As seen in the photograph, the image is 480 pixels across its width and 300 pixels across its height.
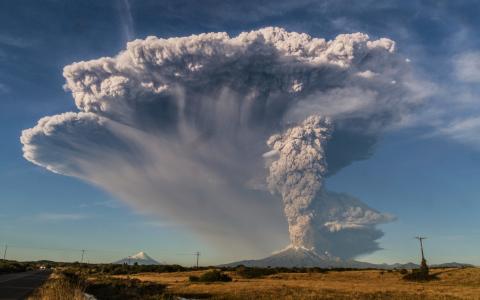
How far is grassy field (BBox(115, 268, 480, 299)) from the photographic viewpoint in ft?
140

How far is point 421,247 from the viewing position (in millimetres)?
97312

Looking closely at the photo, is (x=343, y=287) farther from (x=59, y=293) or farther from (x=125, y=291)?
(x=59, y=293)

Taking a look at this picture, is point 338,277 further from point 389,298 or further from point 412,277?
point 389,298

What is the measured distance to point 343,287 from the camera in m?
53.8

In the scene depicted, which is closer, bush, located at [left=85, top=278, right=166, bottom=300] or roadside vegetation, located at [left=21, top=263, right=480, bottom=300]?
bush, located at [left=85, top=278, right=166, bottom=300]

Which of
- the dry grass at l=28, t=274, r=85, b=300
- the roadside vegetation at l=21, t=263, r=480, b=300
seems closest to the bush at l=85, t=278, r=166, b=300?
the roadside vegetation at l=21, t=263, r=480, b=300

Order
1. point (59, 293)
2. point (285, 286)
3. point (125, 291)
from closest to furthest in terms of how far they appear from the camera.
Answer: point (59, 293) → point (125, 291) → point (285, 286)

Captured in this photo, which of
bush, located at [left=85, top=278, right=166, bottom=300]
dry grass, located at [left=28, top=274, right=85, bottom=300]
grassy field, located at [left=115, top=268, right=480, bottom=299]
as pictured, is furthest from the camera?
grassy field, located at [left=115, top=268, right=480, bottom=299]

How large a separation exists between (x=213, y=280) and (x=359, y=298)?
36018 mm

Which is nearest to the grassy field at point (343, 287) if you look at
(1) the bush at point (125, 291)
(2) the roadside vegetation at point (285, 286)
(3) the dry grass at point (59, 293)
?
(2) the roadside vegetation at point (285, 286)

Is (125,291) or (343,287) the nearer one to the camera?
(125,291)

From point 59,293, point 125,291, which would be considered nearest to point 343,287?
point 125,291

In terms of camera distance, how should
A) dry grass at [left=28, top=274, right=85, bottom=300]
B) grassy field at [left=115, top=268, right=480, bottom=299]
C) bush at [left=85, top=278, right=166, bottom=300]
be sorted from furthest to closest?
grassy field at [left=115, top=268, right=480, bottom=299] → bush at [left=85, top=278, right=166, bottom=300] → dry grass at [left=28, top=274, right=85, bottom=300]

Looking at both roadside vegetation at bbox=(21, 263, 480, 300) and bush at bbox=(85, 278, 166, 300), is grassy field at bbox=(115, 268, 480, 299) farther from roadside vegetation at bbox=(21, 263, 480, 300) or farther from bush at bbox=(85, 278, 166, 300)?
bush at bbox=(85, 278, 166, 300)
